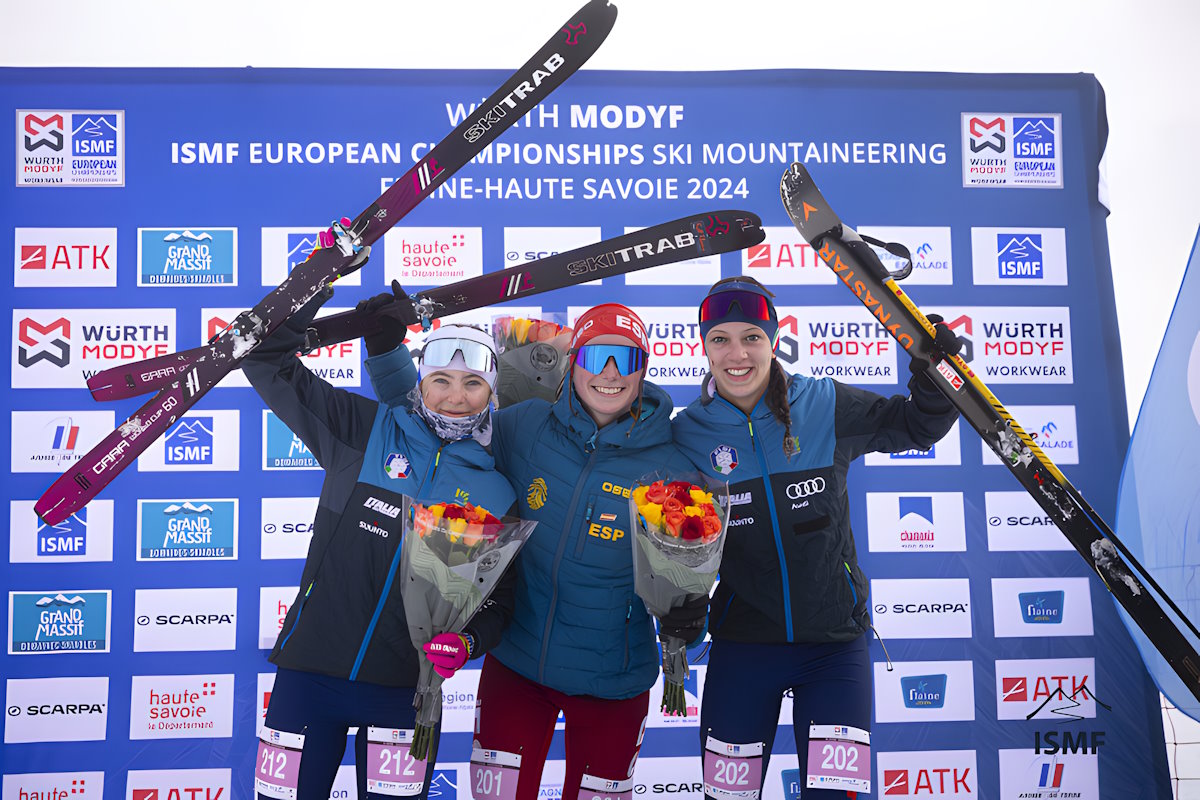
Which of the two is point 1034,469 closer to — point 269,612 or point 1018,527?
point 1018,527

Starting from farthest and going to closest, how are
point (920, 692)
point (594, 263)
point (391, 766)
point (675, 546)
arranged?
point (920, 692)
point (594, 263)
point (391, 766)
point (675, 546)

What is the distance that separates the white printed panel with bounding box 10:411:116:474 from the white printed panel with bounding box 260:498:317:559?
777mm

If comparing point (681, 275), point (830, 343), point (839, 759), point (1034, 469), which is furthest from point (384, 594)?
point (830, 343)

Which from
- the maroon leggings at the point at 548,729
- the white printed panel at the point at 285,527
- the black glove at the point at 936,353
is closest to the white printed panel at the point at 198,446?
the white printed panel at the point at 285,527

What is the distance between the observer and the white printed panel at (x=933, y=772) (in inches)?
144

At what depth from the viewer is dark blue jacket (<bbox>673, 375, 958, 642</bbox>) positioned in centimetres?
225

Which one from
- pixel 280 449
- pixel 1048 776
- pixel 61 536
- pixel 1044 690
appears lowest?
pixel 1048 776

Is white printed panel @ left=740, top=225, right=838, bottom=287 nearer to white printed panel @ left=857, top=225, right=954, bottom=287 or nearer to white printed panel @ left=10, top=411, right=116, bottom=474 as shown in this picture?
white printed panel @ left=857, top=225, right=954, bottom=287

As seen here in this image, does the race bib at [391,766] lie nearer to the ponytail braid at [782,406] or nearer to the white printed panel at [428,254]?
the ponytail braid at [782,406]

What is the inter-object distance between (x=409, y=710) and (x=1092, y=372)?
131 inches

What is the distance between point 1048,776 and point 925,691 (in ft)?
2.18

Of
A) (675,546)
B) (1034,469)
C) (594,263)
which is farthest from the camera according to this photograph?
(594,263)

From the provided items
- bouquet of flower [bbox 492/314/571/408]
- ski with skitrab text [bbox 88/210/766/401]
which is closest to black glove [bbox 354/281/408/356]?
ski with skitrab text [bbox 88/210/766/401]

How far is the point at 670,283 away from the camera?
3723 mm
